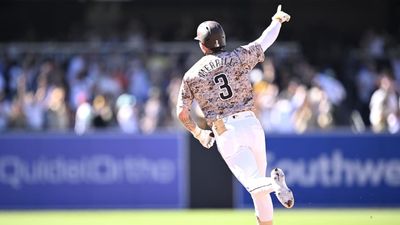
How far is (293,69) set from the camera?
23125 millimetres

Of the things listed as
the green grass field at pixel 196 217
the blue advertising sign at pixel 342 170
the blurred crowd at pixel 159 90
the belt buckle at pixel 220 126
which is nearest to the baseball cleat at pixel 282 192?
the belt buckle at pixel 220 126

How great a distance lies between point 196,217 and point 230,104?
623 centimetres

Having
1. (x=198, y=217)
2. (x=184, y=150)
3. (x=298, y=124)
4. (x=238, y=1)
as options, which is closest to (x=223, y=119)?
(x=198, y=217)

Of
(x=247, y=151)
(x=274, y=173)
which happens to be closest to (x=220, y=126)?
(x=247, y=151)

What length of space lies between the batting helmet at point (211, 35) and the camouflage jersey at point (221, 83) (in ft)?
0.46

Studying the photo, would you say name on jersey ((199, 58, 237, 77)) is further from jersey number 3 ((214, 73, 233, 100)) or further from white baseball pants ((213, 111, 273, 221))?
white baseball pants ((213, 111, 273, 221))

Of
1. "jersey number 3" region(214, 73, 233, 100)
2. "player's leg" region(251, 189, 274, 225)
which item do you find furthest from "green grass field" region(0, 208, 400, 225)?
"jersey number 3" region(214, 73, 233, 100)

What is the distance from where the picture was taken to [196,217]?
1736 cm

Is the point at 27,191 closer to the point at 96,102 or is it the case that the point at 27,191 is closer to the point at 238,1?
the point at 96,102

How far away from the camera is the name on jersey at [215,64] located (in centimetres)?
1140

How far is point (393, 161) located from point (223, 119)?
8.33 meters

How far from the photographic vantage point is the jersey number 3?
37.5ft

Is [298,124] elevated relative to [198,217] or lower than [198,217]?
elevated

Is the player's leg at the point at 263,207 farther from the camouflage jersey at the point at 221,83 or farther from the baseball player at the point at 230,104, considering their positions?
the camouflage jersey at the point at 221,83
